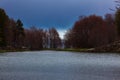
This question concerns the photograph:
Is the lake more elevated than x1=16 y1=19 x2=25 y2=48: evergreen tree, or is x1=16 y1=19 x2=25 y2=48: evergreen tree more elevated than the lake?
x1=16 y1=19 x2=25 y2=48: evergreen tree

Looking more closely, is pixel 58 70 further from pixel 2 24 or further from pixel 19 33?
pixel 19 33

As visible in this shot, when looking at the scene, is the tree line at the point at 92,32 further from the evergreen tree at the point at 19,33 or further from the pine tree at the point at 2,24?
the pine tree at the point at 2,24

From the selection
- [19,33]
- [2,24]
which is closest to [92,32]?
[19,33]

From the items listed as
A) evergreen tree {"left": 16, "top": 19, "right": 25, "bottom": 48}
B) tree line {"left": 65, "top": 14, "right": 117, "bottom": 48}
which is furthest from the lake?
evergreen tree {"left": 16, "top": 19, "right": 25, "bottom": 48}

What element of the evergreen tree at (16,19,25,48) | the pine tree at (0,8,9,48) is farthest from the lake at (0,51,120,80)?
the evergreen tree at (16,19,25,48)

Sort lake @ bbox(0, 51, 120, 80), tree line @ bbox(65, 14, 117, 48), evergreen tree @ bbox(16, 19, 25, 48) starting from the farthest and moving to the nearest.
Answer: evergreen tree @ bbox(16, 19, 25, 48), tree line @ bbox(65, 14, 117, 48), lake @ bbox(0, 51, 120, 80)

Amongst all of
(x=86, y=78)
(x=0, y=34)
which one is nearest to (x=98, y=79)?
(x=86, y=78)

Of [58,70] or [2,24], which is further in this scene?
[2,24]

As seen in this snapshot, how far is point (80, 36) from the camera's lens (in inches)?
7466

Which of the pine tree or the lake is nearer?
the lake

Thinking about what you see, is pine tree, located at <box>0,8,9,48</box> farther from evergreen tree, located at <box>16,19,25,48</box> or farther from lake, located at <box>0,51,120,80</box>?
lake, located at <box>0,51,120,80</box>

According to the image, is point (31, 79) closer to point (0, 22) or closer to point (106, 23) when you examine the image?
point (0, 22)

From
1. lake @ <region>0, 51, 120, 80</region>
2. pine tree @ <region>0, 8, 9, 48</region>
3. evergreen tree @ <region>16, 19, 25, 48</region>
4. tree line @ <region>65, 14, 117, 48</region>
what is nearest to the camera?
lake @ <region>0, 51, 120, 80</region>

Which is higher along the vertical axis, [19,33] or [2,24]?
[2,24]
